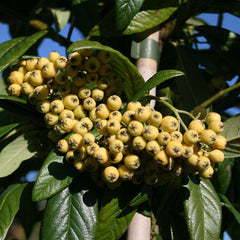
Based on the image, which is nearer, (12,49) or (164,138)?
(164,138)

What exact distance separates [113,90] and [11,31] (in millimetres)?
1115

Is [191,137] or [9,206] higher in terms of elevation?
[191,137]

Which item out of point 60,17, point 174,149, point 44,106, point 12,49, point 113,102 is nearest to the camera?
point 174,149

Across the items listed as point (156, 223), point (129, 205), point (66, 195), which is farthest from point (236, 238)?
point (66, 195)

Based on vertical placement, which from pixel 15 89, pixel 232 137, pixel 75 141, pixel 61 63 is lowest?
pixel 232 137

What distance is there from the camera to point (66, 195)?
122 cm

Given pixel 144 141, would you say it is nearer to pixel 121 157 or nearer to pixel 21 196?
pixel 121 157

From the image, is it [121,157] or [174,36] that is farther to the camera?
[174,36]

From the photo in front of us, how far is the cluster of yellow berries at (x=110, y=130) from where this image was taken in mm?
992

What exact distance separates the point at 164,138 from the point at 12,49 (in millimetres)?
732

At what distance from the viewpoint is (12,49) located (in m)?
1.29

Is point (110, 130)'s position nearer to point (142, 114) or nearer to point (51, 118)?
point (142, 114)

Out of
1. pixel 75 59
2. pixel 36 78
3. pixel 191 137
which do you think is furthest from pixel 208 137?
pixel 36 78

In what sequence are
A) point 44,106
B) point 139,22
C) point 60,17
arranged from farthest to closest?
point 60,17 → point 139,22 → point 44,106
